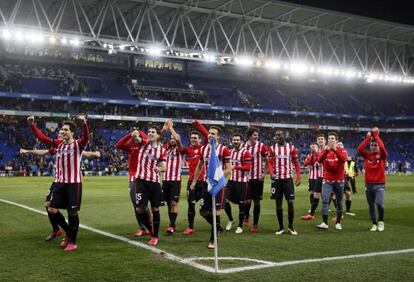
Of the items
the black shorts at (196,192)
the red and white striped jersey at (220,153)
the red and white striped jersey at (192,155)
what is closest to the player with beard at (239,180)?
the black shorts at (196,192)

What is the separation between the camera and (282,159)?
1101 centimetres

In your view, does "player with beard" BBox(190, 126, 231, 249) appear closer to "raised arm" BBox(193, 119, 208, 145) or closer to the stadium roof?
"raised arm" BBox(193, 119, 208, 145)

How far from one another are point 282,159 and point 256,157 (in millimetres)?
699

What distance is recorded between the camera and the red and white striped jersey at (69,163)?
8.68m

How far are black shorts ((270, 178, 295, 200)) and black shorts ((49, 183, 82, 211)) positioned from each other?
437 cm

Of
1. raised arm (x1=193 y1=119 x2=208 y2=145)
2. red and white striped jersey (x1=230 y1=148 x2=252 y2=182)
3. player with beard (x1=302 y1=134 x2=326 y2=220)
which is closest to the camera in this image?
raised arm (x1=193 y1=119 x2=208 y2=145)

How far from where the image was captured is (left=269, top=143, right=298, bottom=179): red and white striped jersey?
10.8 metres

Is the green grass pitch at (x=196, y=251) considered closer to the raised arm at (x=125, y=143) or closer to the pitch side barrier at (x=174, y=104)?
the raised arm at (x=125, y=143)

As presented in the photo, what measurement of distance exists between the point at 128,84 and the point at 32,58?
1035 centimetres

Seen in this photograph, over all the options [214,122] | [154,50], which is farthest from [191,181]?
[214,122]

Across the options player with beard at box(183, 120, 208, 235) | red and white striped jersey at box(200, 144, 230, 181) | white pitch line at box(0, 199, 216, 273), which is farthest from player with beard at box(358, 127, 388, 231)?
white pitch line at box(0, 199, 216, 273)

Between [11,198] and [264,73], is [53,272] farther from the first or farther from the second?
[264,73]

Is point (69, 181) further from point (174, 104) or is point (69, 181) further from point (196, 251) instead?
point (174, 104)

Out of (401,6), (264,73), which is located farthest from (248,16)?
(264,73)
